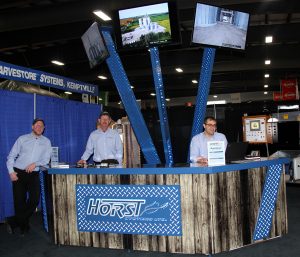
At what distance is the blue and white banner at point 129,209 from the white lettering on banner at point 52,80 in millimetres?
2868

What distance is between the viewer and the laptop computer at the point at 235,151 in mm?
4176

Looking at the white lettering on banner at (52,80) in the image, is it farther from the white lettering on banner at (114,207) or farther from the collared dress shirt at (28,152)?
the white lettering on banner at (114,207)

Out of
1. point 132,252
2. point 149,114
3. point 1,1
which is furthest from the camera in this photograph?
point 149,114

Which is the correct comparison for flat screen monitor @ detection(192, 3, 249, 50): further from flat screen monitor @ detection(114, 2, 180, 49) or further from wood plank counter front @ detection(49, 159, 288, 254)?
wood plank counter front @ detection(49, 159, 288, 254)

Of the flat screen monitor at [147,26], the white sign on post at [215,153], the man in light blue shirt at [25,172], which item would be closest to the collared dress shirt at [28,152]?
the man in light blue shirt at [25,172]

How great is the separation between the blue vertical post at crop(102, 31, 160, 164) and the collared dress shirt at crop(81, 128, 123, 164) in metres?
0.38

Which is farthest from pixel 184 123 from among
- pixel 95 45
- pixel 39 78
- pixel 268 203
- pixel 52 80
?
pixel 268 203

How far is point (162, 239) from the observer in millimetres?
3586

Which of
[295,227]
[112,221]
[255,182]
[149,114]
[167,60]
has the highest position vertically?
[167,60]

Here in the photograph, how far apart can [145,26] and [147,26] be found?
27 millimetres

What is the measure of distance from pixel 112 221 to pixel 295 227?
2.38 meters

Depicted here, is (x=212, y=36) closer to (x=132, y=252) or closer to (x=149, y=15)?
(x=149, y=15)

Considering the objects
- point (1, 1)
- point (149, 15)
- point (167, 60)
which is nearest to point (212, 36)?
point (149, 15)

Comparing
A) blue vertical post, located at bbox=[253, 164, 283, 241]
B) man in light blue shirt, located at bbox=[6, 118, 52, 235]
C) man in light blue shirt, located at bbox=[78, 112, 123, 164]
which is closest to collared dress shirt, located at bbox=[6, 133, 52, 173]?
man in light blue shirt, located at bbox=[6, 118, 52, 235]
